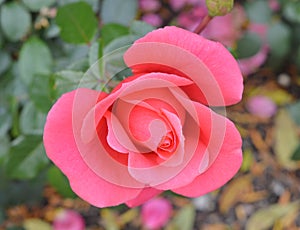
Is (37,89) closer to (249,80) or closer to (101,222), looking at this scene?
(101,222)

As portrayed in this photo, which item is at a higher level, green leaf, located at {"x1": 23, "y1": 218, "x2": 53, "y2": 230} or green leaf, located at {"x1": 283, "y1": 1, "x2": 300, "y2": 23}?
green leaf, located at {"x1": 283, "y1": 1, "x2": 300, "y2": 23}

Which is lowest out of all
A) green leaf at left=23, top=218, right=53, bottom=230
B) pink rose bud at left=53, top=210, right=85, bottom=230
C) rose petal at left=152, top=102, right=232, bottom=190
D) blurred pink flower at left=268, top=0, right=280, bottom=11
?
green leaf at left=23, top=218, right=53, bottom=230

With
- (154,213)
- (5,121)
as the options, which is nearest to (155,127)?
(5,121)

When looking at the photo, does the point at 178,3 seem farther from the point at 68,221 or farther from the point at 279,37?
the point at 68,221

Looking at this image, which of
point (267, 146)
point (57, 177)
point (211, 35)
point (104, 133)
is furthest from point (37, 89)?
point (267, 146)

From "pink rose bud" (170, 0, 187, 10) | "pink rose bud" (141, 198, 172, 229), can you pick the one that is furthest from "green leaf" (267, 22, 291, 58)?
"pink rose bud" (141, 198, 172, 229)

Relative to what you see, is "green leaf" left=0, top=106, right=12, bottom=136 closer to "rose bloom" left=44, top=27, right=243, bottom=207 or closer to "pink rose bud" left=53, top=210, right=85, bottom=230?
"pink rose bud" left=53, top=210, right=85, bottom=230
